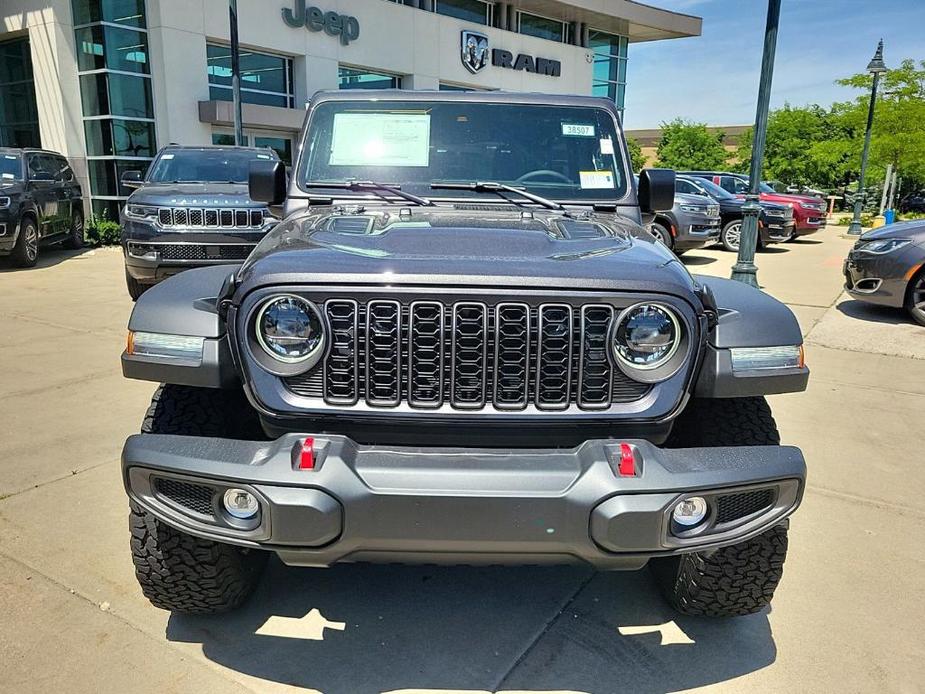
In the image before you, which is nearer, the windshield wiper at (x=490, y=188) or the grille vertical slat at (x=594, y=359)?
the grille vertical slat at (x=594, y=359)

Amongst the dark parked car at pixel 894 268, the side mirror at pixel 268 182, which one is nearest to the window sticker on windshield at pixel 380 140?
the side mirror at pixel 268 182

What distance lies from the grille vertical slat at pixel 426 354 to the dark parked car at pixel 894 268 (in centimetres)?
755

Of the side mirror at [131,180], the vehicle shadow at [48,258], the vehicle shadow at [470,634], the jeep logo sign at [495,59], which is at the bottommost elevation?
the vehicle shadow at [48,258]

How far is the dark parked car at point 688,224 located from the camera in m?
13.2

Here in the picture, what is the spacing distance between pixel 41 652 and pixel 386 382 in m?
1.56

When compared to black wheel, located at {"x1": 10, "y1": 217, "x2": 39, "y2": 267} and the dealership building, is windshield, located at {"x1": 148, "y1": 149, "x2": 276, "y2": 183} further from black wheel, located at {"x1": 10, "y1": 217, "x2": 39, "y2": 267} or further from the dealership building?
the dealership building

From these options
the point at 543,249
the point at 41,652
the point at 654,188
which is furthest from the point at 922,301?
the point at 41,652

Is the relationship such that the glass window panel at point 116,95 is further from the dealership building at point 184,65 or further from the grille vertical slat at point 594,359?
the grille vertical slat at point 594,359

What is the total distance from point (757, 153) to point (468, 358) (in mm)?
8168

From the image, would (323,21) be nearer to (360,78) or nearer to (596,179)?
(360,78)

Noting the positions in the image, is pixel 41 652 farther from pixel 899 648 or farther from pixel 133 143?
pixel 133 143

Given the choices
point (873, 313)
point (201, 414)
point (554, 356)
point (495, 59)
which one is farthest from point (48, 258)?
point (495, 59)

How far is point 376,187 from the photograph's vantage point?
3215 mm

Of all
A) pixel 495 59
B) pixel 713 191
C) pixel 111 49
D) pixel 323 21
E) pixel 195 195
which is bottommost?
pixel 713 191
